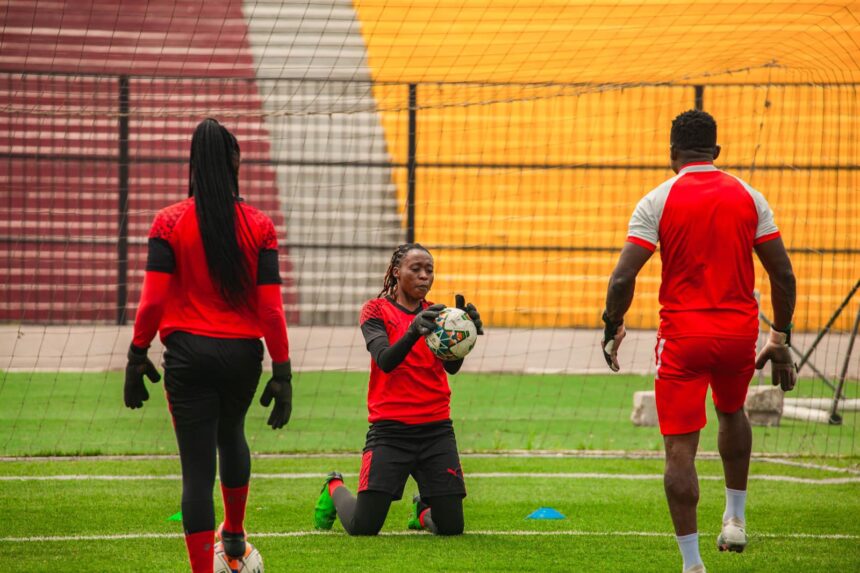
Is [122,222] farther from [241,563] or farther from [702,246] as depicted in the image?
[702,246]

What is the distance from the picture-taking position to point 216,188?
4.82 meters

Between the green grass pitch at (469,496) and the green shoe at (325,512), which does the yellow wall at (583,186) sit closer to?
the green grass pitch at (469,496)

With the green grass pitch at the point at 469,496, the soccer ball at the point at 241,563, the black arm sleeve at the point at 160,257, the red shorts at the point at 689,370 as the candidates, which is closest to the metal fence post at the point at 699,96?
the green grass pitch at the point at 469,496

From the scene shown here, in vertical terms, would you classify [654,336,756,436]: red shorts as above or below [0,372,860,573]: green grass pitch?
above

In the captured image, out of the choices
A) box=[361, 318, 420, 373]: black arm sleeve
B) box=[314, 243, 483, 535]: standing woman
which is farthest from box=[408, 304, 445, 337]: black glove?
box=[314, 243, 483, 535]: standing woman

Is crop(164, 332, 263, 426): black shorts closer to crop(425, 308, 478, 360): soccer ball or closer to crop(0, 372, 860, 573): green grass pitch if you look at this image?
crop(0, 372, 860, 573): green grass pitch

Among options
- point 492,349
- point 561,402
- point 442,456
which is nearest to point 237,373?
point 442,456

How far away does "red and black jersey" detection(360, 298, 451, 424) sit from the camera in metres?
6.24

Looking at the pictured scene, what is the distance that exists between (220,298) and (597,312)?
12958 mm

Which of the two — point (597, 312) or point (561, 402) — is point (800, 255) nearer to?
point (597, 312)

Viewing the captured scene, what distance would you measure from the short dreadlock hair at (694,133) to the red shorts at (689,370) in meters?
0.83

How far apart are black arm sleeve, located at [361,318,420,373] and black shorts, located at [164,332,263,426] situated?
42.8 inches

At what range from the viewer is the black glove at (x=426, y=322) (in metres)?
5.61

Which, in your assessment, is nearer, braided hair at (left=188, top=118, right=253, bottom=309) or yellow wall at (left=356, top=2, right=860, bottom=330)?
braided hair at (left=188, top=118, right=253, bottom=309)
